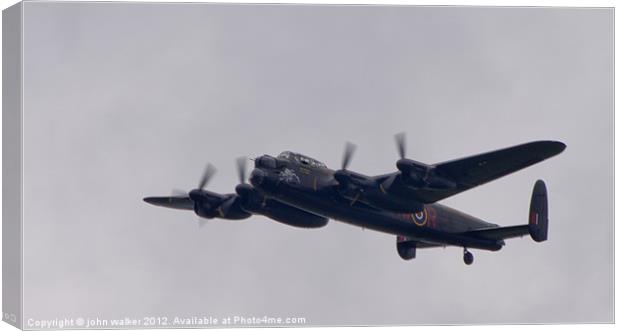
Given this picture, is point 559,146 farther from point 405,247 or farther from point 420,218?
point 405,247

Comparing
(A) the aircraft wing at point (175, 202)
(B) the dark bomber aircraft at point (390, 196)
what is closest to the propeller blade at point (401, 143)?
(B) the dark bomber aircraft at point (390, 196)

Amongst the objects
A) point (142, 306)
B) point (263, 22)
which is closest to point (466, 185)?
point (263, 22)

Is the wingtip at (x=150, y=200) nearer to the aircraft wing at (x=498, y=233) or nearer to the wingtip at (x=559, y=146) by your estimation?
the aircraft wing at (x=498, y=233)

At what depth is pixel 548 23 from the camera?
35344mm

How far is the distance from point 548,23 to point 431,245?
884cm

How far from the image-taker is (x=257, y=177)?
115 ft

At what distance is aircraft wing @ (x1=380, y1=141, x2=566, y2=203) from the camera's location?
33.6m

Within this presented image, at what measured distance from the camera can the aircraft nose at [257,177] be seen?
3491 centimetres

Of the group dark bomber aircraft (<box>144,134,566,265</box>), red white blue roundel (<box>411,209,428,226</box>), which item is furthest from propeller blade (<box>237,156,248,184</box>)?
red white blue roundel (<box>411,209,428,226</box>)

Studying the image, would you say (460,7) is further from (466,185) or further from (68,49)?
(68,49)

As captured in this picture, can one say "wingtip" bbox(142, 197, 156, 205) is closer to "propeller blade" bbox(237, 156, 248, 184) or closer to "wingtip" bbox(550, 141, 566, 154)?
"propeller blade" bbox(237, 156, 248, 184)

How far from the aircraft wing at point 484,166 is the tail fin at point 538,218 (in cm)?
348

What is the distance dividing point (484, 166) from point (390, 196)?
296 cm

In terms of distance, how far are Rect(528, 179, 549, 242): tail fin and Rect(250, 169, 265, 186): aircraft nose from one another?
921 centimetres
